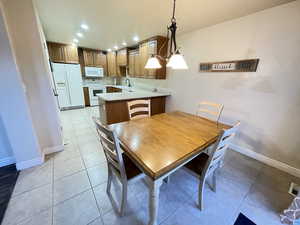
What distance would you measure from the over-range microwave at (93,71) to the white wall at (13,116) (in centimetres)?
397

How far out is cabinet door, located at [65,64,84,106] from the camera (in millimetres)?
4594

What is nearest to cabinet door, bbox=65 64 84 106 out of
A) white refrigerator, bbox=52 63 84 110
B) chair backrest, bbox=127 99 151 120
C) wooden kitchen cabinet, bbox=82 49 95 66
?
white refrigerator, bbox=52 63 84 110

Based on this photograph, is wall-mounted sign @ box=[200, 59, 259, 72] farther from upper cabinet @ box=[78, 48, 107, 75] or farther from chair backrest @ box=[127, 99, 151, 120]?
upper cabinet @ box=[78, 48, 107, 75]

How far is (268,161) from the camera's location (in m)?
2.10

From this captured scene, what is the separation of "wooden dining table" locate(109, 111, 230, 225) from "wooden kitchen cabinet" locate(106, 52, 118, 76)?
470 cm

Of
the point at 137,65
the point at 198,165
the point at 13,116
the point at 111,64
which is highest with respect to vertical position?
the point at 111,64

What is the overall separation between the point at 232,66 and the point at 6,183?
3835 millimetres

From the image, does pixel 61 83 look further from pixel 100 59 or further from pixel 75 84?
pixel 100 59

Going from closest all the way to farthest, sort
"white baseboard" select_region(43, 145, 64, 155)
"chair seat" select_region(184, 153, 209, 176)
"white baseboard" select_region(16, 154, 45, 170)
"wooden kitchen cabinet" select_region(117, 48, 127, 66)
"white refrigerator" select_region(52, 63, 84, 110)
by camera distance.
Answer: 1. "chair seat" select_region(184, 153, 209, 176)
2. "white baseboard" select_region(16, 154, 45, 170)
3. "white baseboard" select_region(43, 145, 64, 155)
4. "white refrigerator" select_region(52, 63, 84, 110)
5. "wooden kitchen cabinet" select_region(117, 48, 127, 66)

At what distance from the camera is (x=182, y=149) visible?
1141 millimetres

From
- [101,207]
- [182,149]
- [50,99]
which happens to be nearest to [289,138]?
[182,149]

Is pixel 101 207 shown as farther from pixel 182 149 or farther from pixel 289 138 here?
pixel 289 138

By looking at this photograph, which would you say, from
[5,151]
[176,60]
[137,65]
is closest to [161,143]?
[176,60]

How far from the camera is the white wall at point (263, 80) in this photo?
1765mm
